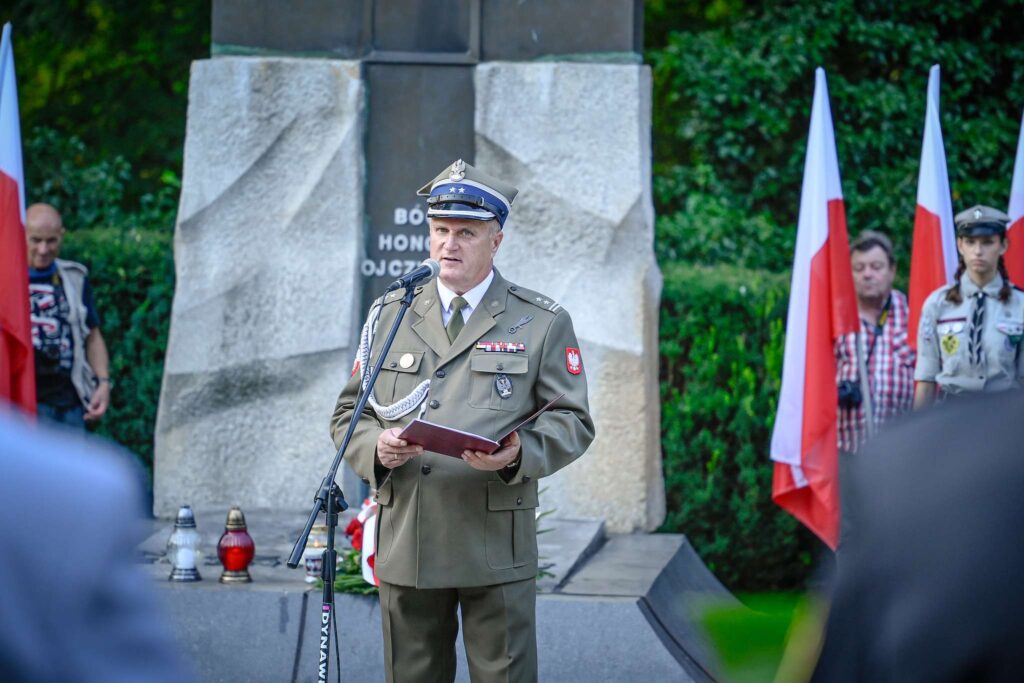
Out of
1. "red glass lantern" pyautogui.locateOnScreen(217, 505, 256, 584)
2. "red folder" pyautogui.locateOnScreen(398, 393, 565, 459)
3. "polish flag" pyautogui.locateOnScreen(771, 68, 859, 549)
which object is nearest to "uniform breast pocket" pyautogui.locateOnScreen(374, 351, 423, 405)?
"red folder" pyautogui.locateOnScreen(398, 393, 565, 459)

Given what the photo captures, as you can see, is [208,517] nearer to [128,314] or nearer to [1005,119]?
[128,314]

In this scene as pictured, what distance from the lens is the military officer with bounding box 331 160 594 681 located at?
13.6 ft

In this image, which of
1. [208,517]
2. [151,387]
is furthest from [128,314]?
[208,517]

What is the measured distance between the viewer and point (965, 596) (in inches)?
59.0

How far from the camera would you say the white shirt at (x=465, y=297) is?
171 inches

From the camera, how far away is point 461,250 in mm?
4316

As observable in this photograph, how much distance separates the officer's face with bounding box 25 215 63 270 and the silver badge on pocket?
13.3ft

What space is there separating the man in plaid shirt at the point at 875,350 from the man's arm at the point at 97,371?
4.00m

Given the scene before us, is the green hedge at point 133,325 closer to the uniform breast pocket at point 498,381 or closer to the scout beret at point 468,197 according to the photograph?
the scout beret at point 468,197

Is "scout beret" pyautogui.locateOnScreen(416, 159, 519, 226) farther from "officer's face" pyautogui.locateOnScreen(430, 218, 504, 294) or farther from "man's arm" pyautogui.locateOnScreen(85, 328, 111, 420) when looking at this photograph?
"man's arm" pyautogui.locateOnScreen(85, 328, 111, 420)

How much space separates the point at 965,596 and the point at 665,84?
1218cm

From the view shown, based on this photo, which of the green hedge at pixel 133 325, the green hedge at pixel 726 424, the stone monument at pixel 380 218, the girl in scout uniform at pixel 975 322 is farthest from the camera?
the green hedge at pixel 133 325

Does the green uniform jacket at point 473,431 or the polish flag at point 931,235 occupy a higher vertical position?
the polish flag at point 931,235

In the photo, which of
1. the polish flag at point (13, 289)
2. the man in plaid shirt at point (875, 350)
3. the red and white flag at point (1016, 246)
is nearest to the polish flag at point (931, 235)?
the man in plaid shirt at point (875, 350)
